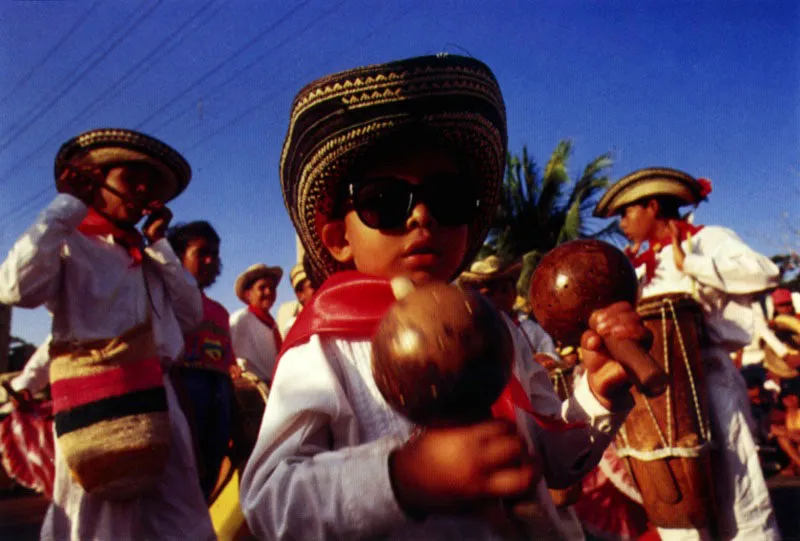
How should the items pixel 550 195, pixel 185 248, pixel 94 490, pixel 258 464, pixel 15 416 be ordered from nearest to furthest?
pixel 258 464 → pixel 94 490 → pixel 15 416 → pixel 185 248 → pixel 550 195

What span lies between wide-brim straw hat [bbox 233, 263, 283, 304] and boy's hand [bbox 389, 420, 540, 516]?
6829 mm

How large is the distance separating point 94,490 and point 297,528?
2278mm

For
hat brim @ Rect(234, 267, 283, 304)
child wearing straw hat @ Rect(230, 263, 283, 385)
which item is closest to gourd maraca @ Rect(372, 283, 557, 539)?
child wearing straw hat @ Rect(230, 263, 283, 385)

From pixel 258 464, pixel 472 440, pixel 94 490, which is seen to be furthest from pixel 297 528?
pixel 94 490

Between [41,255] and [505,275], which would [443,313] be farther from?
[505,275]

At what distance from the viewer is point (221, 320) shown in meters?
5.45

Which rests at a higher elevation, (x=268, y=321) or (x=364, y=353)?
(x=268, y=321)

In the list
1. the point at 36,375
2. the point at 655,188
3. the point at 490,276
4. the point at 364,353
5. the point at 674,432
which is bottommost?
the point at 674,432

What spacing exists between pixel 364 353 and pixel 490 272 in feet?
14.8

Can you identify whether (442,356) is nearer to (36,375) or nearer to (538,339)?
(36,375)

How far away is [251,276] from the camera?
7836 mm

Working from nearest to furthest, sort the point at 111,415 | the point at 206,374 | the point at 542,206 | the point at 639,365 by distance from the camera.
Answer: the point at 639,365 < the point at 111,415 < the point at 206,374 < the point at 542,206

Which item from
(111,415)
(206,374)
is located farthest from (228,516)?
(111,415)

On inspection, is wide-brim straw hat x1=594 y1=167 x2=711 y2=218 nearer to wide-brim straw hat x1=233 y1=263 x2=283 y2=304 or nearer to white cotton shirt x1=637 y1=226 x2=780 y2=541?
white cotton shirt x1=637 y1=226 x2=780 y2=541
